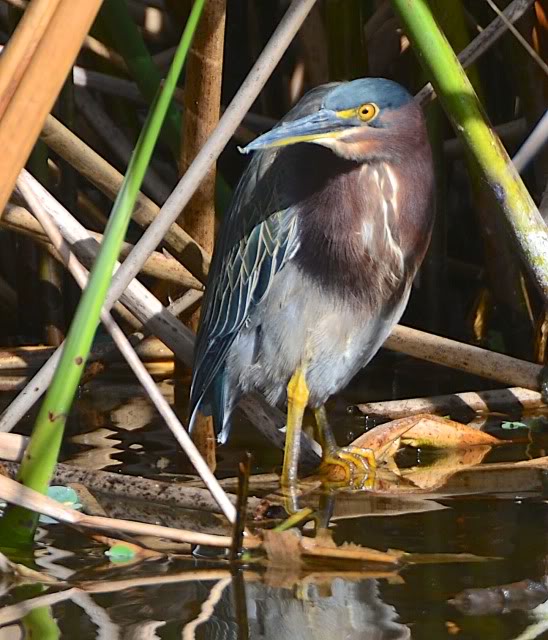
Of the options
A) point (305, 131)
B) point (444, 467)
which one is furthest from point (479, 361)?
point (305, 131)

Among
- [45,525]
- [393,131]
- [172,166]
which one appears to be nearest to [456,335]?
[172,166]

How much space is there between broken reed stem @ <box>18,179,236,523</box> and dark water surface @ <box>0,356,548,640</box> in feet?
0.57

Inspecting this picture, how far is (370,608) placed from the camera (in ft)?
7.99

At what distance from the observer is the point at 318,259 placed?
376 cm

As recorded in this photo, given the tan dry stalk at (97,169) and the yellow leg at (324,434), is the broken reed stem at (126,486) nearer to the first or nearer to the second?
the yellow leg at (324,434)

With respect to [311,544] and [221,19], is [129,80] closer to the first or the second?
[221,19]

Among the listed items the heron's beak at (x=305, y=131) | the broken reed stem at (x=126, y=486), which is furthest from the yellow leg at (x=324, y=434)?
the heron's beak at (x=305, y=131)

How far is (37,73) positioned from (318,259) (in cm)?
166

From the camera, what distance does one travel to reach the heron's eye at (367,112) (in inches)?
140

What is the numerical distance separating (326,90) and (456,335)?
73.2 inches

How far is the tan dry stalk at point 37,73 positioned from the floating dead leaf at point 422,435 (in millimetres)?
1956

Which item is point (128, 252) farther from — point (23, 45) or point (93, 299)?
point (23, 45)

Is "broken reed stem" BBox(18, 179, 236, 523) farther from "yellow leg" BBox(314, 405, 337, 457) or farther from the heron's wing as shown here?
"yellow leg" BBox(314, 405, 337, 457)

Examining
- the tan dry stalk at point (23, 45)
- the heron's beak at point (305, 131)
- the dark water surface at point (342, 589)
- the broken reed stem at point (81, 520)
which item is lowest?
the dark water surface at point (342, 589)
